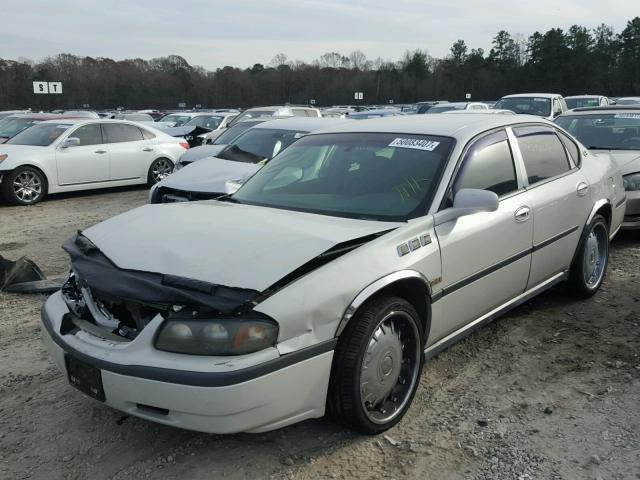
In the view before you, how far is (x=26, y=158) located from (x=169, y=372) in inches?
365

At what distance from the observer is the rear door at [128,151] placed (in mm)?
11539

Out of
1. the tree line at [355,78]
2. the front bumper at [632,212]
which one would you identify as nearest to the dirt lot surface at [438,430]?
the front bumper at [632,212]

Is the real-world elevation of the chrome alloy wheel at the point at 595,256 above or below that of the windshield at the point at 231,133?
below

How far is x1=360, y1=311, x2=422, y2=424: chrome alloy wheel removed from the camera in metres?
2.93

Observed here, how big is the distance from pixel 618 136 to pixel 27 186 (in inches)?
377

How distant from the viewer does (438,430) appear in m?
3.11

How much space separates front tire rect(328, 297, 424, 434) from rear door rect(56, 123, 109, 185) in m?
9.40

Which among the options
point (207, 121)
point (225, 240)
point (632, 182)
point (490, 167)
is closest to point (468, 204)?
point (490, 167)

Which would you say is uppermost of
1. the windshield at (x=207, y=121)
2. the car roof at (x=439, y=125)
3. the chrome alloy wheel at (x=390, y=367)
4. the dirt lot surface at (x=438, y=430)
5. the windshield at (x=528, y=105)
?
the windshield at (x=528, y=105)

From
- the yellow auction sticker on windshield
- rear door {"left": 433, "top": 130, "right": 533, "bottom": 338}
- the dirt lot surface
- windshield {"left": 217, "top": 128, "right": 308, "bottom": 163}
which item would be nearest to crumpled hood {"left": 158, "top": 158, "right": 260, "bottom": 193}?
windshield {"left": 217, "top": 128, "right": 308, "bottom": 163}

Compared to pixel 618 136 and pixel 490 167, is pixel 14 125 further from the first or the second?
pixel 490 167

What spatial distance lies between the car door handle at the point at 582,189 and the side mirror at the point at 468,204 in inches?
68.9

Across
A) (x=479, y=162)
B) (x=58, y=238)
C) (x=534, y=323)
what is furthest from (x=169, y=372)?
(x=58, y=238)

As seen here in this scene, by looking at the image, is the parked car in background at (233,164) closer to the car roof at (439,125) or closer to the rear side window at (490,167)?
the car roof at (439,125)
